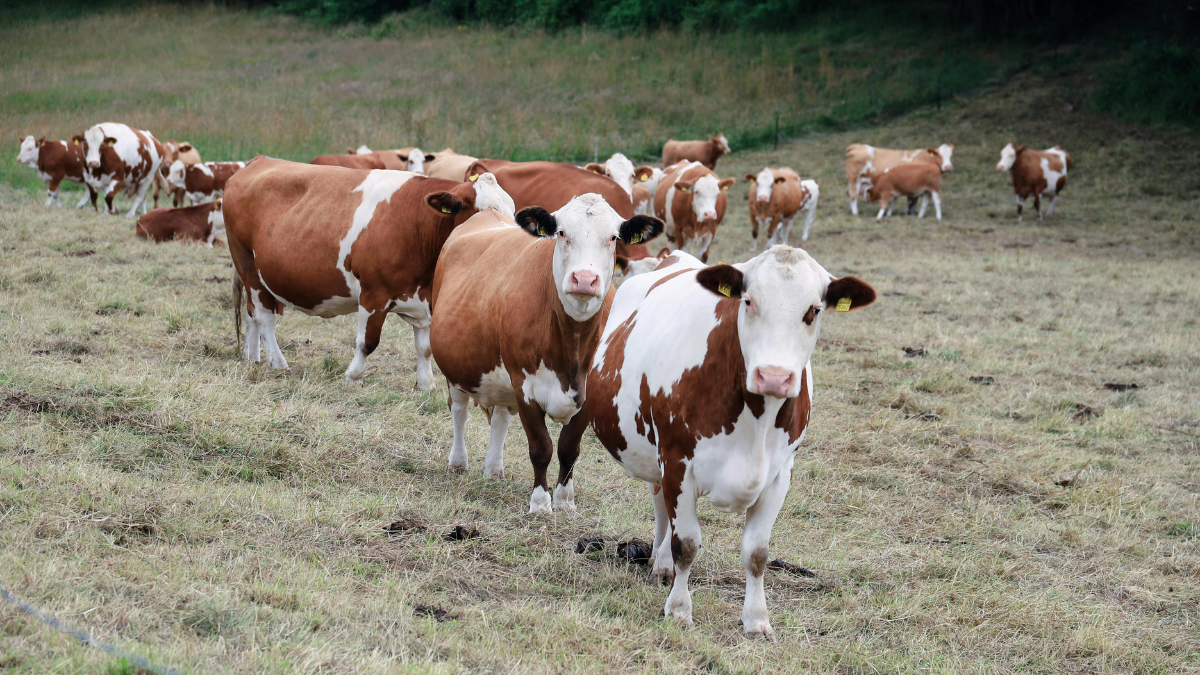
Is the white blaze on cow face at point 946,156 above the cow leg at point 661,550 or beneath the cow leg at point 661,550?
above

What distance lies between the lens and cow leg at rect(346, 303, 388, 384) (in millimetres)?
6910

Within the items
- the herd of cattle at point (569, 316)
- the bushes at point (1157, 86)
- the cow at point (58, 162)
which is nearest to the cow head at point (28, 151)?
the cow at point (58, 162)

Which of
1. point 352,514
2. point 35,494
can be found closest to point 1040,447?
point 352,514

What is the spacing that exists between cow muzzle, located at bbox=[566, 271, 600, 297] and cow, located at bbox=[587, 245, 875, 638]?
0.38 metres

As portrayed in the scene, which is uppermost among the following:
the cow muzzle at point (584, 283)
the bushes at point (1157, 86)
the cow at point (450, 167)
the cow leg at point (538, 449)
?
the bushes at point (1157, 86)

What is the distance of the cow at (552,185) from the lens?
10.1m

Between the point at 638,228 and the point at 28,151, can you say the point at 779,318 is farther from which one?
the point at 28,151

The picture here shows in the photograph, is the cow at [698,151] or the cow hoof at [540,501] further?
the cow at [698,151]

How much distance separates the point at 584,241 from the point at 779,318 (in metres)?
1.45

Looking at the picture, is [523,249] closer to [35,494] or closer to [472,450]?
[472,450]

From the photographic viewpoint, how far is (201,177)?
1695 cm

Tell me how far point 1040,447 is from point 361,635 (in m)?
5.15

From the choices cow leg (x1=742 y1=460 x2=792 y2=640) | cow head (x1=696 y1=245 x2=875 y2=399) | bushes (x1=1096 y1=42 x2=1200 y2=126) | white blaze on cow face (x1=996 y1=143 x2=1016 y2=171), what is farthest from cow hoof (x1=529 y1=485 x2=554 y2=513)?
bushes (x1=1096 y1=42 x2=1200 y2=126)

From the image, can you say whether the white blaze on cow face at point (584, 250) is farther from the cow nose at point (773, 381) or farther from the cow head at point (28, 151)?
the cow head at point (28, 151)
